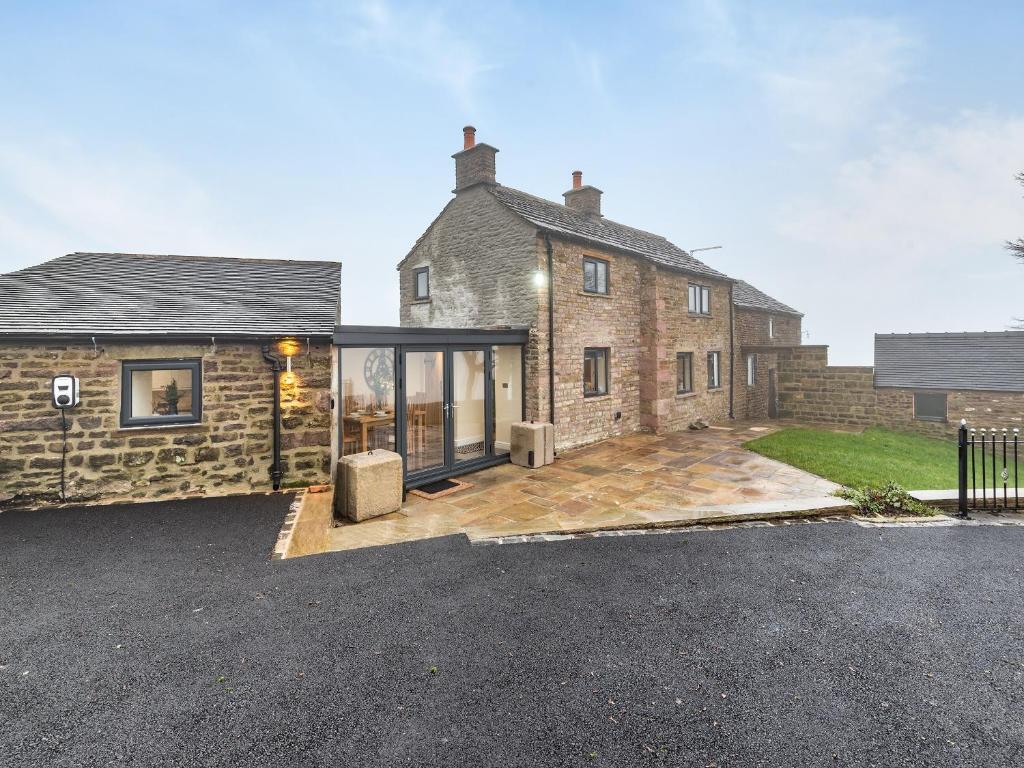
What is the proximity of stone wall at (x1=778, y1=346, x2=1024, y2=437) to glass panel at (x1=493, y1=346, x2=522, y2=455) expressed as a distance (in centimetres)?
1447

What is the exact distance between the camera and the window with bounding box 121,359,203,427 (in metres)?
7.35

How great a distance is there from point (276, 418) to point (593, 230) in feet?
36.9

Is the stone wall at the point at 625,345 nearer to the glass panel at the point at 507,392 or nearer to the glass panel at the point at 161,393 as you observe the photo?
the glass panel at the point at 507,392

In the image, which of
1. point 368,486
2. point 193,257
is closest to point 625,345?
point 368,486

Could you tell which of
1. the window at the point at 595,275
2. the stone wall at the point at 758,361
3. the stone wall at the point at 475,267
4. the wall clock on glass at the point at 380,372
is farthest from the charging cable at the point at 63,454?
the stone wall at the point at 758,361

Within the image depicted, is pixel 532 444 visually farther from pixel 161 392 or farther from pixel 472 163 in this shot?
pixel 472 163

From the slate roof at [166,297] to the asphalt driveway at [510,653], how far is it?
11.2 feet

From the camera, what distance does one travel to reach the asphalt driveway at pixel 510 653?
2.66m

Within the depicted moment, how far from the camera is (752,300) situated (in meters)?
23.0

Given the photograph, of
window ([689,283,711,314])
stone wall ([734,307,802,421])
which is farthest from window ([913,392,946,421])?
window ([689,283,711,314])

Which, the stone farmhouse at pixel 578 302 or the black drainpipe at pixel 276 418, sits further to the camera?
the stone farmhouse at pixel 578 302

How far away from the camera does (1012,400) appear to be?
16.2 meters

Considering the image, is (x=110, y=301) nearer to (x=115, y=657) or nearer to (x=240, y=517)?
(x=240, y=517)

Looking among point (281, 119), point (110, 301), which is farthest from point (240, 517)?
point (281, 119)
